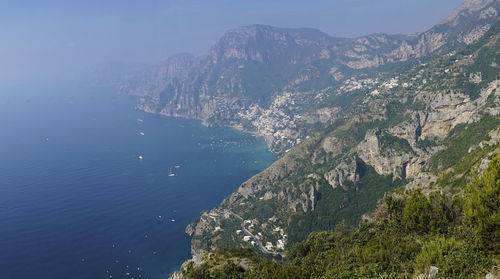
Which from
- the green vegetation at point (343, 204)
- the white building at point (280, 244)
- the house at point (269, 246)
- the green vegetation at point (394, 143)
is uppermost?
the green vegetation at point (394, 143)

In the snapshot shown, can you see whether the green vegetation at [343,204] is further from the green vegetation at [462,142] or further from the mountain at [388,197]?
the green vegetation at [462,142]

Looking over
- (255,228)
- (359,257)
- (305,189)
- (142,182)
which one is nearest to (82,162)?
(142,182)

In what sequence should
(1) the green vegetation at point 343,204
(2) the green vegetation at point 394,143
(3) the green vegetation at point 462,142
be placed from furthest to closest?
(2) the green vegetation at point 394,143 < (1) the green vegetation at point 343,204 < (3) the green vegetation at point 462,142

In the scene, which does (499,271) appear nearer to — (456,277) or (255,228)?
(456,277)

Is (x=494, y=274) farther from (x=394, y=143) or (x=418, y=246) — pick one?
(x=394, y=143)

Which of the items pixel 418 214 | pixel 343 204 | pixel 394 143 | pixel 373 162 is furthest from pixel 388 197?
pixel 373 162

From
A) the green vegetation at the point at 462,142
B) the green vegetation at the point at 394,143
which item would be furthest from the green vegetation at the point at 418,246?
the green vegetation at the point at 394,143
